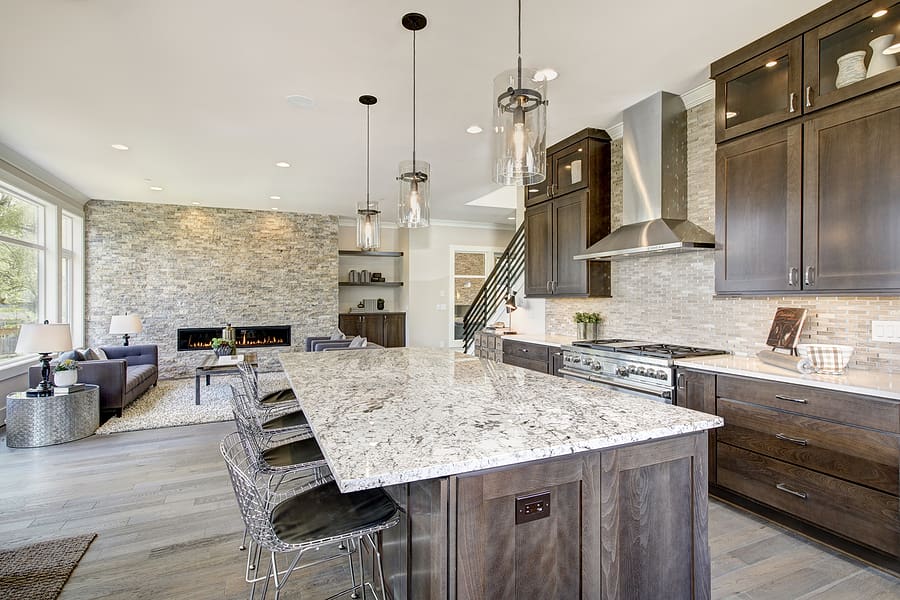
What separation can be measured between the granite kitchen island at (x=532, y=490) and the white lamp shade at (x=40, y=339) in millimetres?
3501

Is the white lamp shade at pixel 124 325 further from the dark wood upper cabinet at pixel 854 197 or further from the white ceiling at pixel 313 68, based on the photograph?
the dark wood upper cabinet at pixel 854 197

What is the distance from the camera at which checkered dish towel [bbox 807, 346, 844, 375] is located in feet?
7.91

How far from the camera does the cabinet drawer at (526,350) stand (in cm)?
442

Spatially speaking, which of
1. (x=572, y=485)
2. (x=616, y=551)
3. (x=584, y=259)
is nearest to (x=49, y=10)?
(x=572, y=485)

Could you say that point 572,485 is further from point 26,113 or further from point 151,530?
point 26,113

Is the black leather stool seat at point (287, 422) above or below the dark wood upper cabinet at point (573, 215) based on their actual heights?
below

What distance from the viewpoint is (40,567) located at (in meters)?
2.21

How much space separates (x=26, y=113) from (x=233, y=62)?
233cm

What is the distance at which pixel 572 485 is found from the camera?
1.28 metres

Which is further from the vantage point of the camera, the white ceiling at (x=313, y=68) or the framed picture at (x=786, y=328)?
the framed picture at (x=786, y=328)

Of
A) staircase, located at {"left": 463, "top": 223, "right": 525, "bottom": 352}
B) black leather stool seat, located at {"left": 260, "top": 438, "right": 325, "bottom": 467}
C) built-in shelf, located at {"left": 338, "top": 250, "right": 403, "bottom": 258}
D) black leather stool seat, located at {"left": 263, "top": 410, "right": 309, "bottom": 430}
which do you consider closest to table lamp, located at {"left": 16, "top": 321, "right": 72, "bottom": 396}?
black leather stool seat, located at {"left": 263, "top": 410, "right": 309, "bottom": 430}

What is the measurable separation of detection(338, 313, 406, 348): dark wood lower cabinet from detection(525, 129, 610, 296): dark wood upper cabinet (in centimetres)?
489

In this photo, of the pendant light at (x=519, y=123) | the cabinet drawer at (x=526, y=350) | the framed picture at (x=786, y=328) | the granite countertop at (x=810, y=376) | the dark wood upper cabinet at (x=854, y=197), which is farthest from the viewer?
the cabinet drawer at (x=526, y=350)

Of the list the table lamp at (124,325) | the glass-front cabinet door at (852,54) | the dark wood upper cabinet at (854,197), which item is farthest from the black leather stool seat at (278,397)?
the table lamp at (124,325)
